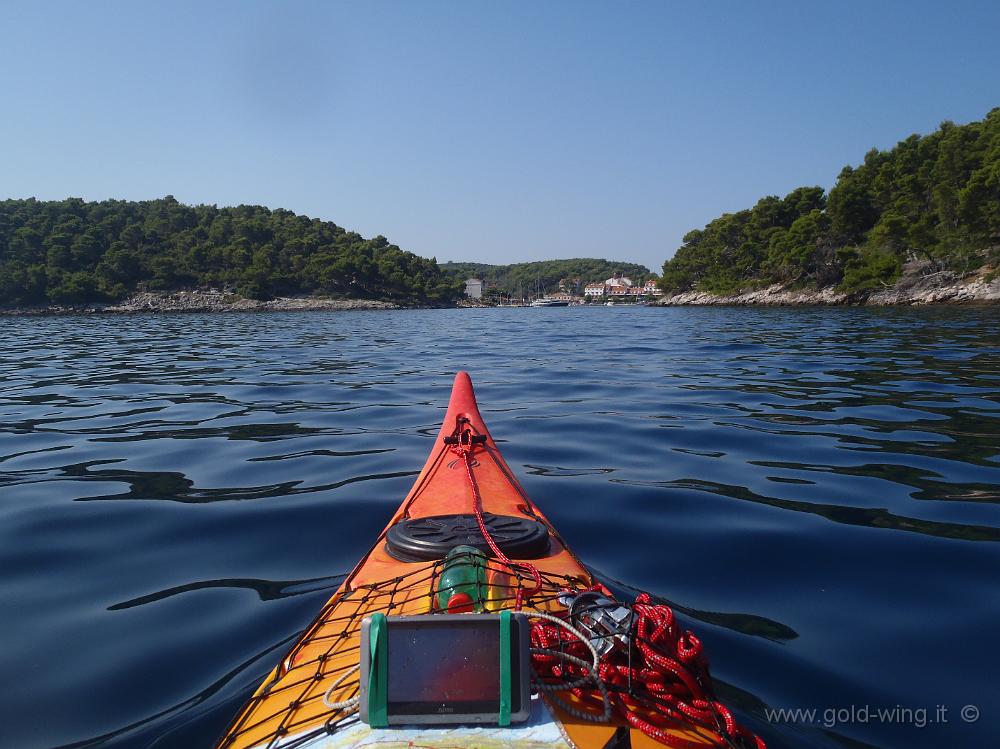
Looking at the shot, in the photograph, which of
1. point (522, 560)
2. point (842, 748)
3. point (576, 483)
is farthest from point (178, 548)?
point (842, 748)

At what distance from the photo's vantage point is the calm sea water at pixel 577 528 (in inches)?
89.1

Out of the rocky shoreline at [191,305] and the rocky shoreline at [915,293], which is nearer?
the rocky shoreline at [915,293]

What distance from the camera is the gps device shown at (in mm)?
1370

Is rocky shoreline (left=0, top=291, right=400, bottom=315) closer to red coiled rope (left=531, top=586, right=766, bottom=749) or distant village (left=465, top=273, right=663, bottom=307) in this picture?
distant village (left=465, top=273, right=663, bottom=307)

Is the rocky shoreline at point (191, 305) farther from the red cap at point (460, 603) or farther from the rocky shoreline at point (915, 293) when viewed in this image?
the red cap at point (460, 603)

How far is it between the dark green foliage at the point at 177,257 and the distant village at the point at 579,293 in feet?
88.7

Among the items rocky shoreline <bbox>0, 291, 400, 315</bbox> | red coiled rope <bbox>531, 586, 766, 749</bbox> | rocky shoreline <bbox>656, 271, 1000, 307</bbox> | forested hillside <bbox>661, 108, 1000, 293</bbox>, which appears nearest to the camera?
red coiled rope <bbox>531, 586, 766, 749</bbox>

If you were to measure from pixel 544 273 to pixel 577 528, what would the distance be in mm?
169492

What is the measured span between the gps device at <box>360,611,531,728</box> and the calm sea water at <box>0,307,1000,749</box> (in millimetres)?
1053

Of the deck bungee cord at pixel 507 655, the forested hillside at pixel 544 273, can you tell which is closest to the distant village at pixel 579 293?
the forested hillside at pixel 544 273

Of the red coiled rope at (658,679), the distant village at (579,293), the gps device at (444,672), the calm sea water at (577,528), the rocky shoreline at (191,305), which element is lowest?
the calm sea water at (577,528)

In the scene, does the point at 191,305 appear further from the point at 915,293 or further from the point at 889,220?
the point at 915,293

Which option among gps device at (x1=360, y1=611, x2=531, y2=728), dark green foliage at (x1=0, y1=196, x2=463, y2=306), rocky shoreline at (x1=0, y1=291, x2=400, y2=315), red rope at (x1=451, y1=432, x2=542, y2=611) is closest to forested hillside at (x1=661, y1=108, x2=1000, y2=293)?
red rope at (x1=451, y1=432, x2=542, y2=611)

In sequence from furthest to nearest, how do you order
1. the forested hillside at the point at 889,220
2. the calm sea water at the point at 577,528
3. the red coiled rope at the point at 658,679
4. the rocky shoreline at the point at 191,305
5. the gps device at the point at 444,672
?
the rocky shoreline at the point at 191,305, the forested hillside at the point at 889,220, the calm sea water at the point at 577,528, the red coiled rope at the point at 658,679, the gps device at the point at 444,672
